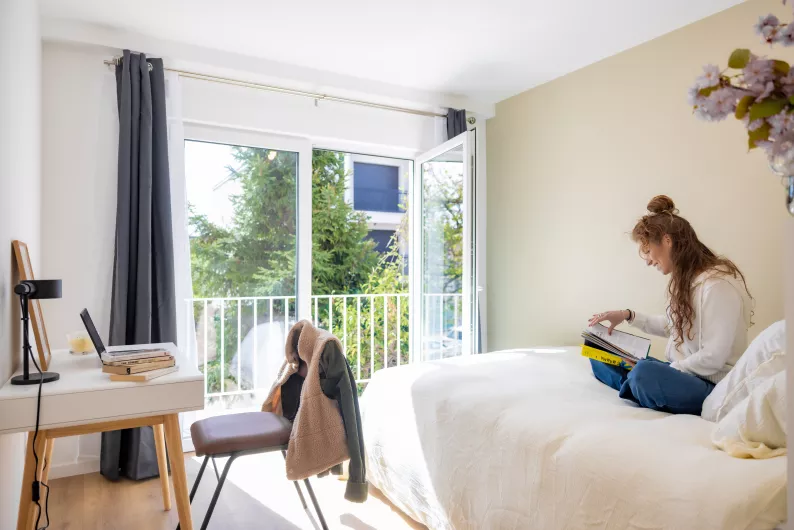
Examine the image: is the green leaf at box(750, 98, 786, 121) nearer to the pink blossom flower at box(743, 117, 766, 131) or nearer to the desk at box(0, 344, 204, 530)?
the pink blossom flower at box(743, 117, 766, 131)

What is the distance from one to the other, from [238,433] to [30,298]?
0.82 meters

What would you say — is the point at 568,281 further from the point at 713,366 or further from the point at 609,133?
the point at 713,366

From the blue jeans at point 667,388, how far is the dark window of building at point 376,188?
3.99 meters

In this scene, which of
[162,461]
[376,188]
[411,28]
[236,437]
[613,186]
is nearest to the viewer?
[236,437]

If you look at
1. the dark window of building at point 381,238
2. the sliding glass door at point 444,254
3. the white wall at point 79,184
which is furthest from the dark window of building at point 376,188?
Answer: the white wall at point 79,184

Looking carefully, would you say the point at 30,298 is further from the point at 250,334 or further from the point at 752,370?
the point at 752,370

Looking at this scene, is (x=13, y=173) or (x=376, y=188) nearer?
(x=13, y=173)

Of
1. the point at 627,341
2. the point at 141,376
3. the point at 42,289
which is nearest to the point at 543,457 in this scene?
the point at 627,341

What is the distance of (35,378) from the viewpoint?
1668 mm

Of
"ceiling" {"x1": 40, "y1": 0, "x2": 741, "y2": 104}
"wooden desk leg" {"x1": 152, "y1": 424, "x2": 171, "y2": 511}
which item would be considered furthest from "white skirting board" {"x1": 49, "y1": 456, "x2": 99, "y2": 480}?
"ceiling" {"x1": 40, "y1": 0, "x2": 741, "y2": 104}

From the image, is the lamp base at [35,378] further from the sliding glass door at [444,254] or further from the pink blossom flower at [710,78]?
the sliding glass door at [444,254]

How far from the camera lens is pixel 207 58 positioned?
3109 millimetres

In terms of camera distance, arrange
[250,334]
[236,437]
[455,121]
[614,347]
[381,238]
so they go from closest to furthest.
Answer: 1. [236,437]
2. [614,347]
3. [250,334]
4. [455,121]
5. [381,238]

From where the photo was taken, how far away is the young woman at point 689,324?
1785 mm
